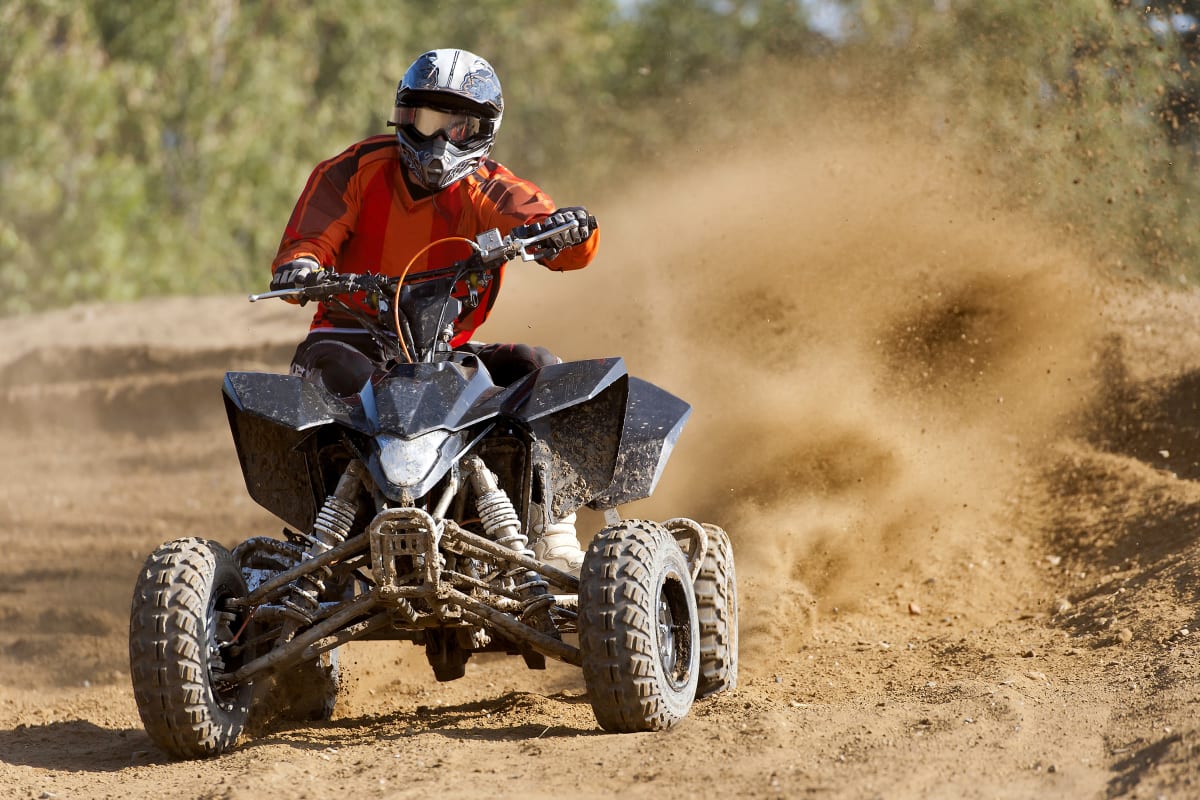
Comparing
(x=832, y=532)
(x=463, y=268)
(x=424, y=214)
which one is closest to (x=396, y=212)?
(x=424, y=214)

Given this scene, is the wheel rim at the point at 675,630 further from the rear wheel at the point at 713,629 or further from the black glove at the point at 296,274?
the black glove at the point at 296,274

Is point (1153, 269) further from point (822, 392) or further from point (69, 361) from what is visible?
point (69, 361)

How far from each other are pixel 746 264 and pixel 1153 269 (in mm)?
3016

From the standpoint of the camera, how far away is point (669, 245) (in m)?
13.2

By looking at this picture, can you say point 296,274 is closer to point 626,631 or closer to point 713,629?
point 626,631

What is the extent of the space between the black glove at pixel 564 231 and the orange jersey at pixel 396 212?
65 cm

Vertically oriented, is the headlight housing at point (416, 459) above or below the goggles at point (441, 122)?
below

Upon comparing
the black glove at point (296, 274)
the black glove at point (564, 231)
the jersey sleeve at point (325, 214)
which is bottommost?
the black glove at point (296, 274)

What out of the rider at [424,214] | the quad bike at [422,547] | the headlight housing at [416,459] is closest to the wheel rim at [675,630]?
the quad bike at [422,547]

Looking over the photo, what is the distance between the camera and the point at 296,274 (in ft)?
19.0

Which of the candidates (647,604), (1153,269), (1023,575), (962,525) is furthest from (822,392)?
(647,604)

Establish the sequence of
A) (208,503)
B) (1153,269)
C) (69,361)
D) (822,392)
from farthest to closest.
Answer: (69,361) < (208,503) < (1153,269) < (822,392)

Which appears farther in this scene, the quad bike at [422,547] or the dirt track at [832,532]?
the quad bike at [422,547]

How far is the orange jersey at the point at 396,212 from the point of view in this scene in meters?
6.57
